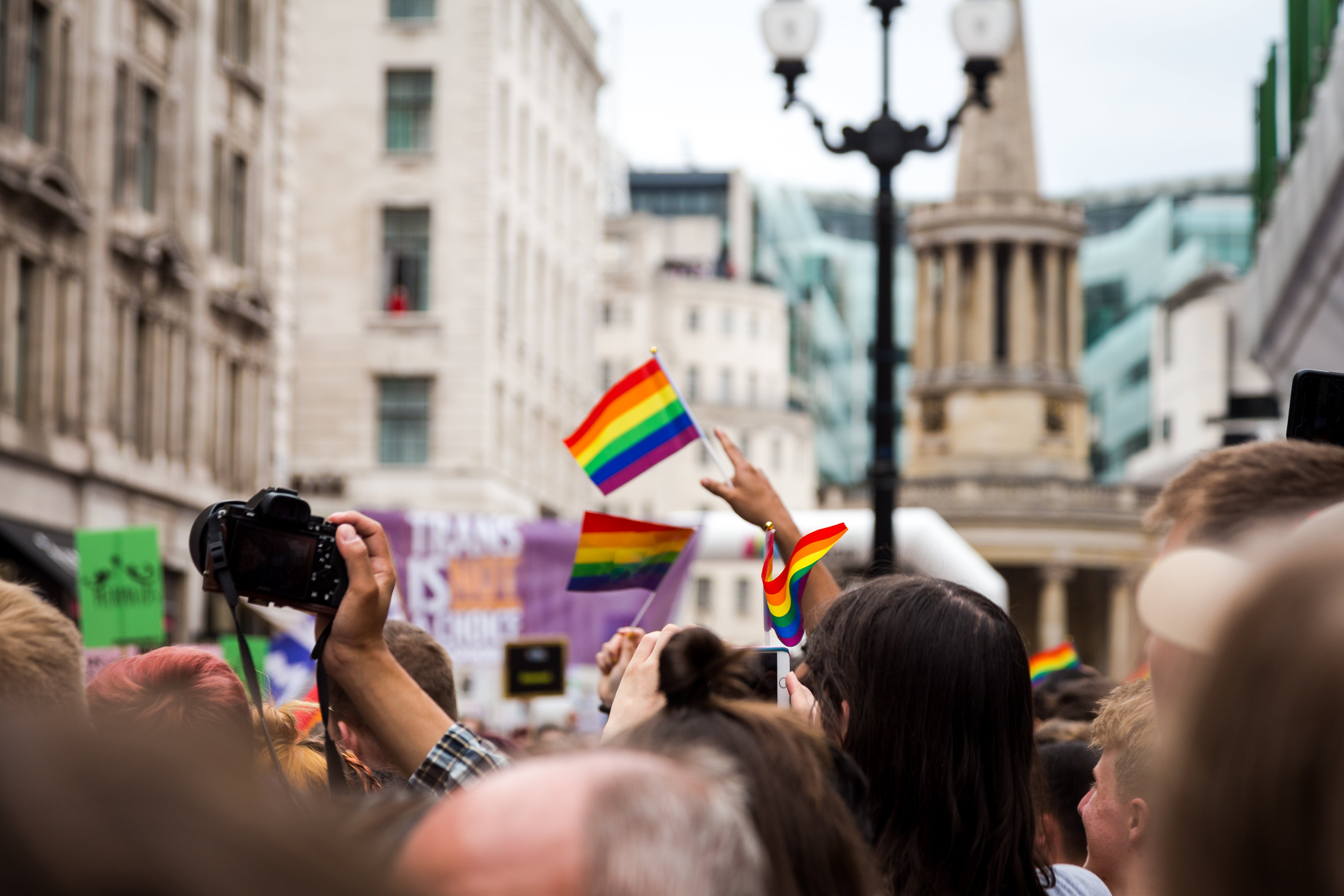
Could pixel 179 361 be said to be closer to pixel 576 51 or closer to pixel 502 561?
pixel 502 561

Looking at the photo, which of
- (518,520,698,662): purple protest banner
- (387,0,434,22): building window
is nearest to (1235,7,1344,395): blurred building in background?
(518,520,698,662): purple protest banner

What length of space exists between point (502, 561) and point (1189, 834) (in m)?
19.7

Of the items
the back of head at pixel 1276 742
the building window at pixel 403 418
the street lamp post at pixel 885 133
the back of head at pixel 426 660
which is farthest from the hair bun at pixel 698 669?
the building window at pixel 403 418

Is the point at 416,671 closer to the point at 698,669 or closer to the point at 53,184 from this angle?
the point at 698,669

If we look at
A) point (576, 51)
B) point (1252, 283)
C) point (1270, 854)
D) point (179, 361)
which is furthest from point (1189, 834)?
point (576, 51)

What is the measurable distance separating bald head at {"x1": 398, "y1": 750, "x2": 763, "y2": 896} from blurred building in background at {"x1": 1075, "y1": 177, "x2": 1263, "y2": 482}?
87.3 metres

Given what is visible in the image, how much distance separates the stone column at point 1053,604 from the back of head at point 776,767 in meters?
59.6

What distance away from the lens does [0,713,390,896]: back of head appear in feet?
3.67

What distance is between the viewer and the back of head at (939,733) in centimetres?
329

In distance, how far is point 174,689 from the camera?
12.5ft

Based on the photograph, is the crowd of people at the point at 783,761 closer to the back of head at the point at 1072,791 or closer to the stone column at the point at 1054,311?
the back of head at the point at 1072,791

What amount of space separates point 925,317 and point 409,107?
24.6 m

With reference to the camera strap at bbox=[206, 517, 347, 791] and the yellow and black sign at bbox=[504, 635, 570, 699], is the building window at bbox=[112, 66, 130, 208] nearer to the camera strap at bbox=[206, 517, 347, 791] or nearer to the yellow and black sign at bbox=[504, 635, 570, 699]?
the yellow and black sign at bbox=[504, 635, 570, 699]

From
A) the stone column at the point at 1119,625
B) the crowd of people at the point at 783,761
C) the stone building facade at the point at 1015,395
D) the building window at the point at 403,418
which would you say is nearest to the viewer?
the crowd of people at the point at 783,761
